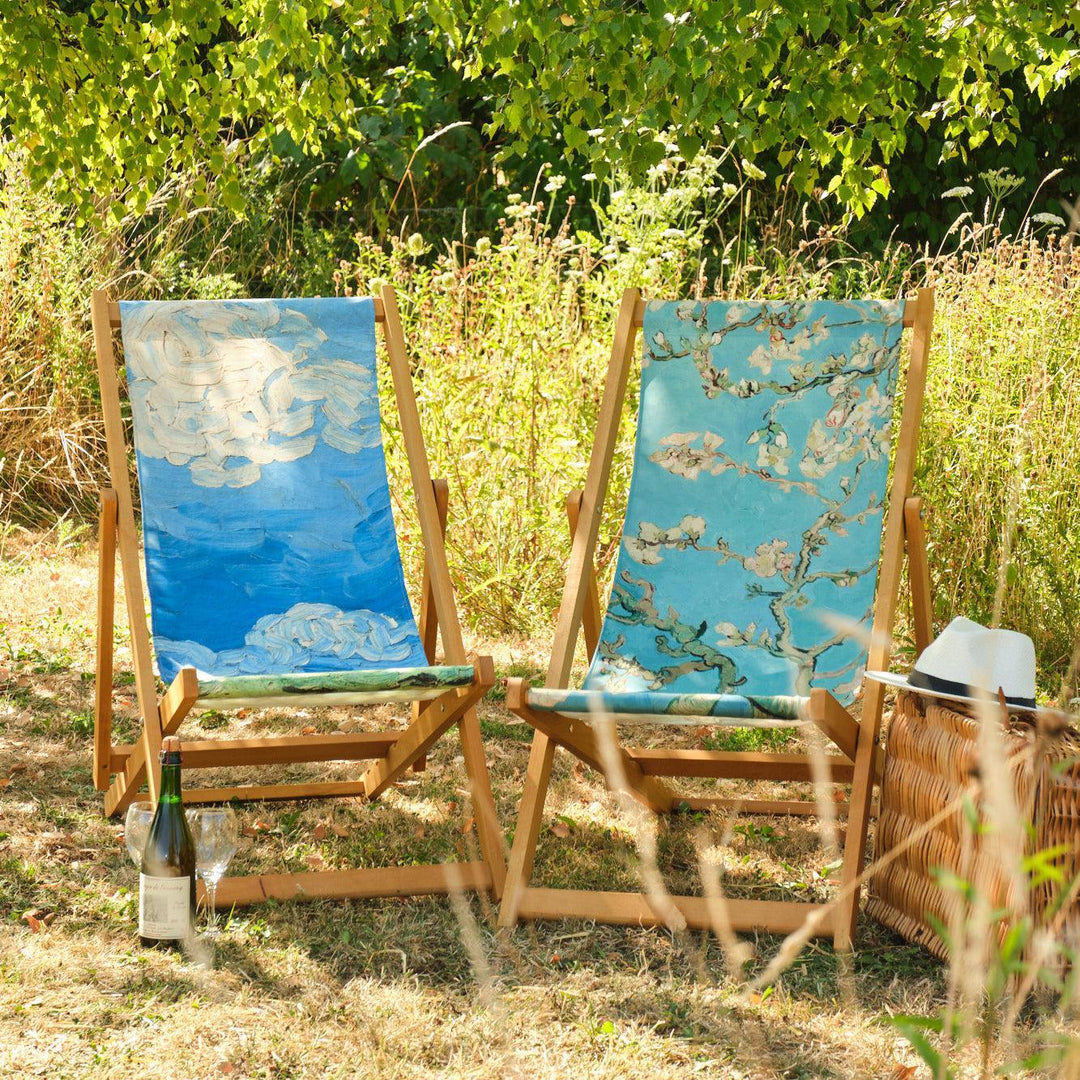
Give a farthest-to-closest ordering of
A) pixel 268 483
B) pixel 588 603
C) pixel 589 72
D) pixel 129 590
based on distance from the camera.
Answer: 1. pixel 589 72
2. pixel 268 483
3. pixel 588 603
4. pixel 129 590

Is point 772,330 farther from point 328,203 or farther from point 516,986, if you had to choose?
point 328,203

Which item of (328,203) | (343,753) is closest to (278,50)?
(343,753)

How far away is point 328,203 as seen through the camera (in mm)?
7402

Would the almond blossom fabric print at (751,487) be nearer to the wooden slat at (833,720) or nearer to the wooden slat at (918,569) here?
the wooden slat at (918,569)

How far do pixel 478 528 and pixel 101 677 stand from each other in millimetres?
1775

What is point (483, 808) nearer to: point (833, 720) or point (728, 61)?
point (833, 720)

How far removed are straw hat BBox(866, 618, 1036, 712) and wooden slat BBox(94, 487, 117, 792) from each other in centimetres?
146

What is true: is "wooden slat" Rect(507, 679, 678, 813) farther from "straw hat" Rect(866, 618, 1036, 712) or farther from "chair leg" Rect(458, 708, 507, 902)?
"straw hat" Rect(866, 618, 1036, 712)

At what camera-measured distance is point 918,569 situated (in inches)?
102

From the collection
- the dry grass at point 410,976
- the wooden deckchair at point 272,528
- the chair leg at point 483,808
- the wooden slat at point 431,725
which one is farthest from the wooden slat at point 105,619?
the chair leg at point 483,808

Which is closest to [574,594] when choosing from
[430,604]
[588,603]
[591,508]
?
[588,603]

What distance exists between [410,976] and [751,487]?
4.16 feet

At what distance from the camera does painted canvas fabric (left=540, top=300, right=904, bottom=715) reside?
2758mm

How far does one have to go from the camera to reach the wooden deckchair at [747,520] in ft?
8.70
